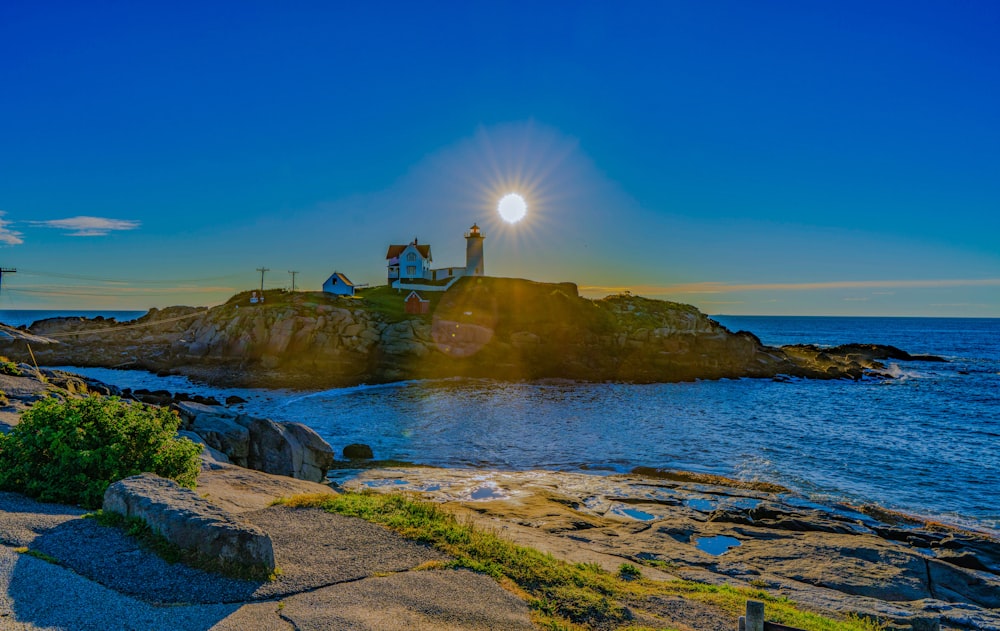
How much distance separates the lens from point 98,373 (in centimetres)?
5256

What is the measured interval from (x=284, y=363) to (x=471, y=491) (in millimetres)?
41047

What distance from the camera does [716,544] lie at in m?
16.3

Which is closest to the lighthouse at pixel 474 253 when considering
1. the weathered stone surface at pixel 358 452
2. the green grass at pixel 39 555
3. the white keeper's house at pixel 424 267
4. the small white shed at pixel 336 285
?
the white keeper's house at pixel 424 267

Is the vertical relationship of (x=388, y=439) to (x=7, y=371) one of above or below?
below

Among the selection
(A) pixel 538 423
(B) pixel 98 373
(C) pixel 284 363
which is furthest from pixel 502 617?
(B) pixel 98 373

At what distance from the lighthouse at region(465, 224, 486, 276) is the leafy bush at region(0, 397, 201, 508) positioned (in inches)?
3166

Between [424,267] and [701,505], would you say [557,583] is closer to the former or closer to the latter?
[701,505]

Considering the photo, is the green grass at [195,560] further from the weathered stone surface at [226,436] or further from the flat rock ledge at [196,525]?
the weathered stone surface at [226,436]

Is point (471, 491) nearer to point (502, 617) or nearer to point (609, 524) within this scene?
point (609, 524)

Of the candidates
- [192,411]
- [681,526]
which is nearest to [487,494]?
[681,526]

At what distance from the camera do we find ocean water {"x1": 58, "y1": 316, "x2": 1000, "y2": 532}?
24625 millimetres

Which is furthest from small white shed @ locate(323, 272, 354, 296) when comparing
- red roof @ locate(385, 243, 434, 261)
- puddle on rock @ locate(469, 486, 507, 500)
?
puddle on rock @ locate(469, 486, 507, 500)

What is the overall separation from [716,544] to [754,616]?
437 inches

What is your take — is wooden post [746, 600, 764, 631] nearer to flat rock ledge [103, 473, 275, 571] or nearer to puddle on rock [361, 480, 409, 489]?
flat rock ledge [103, 473, 275, 571]
